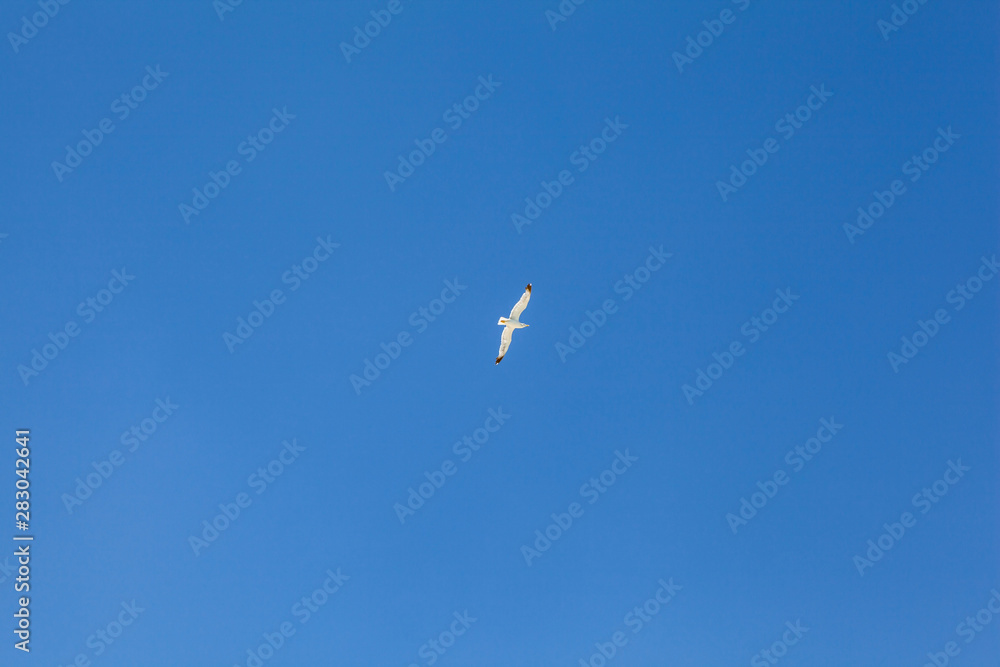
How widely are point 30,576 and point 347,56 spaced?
8.27m

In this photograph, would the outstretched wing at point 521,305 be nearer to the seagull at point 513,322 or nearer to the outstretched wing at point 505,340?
the seagull at point 513,322

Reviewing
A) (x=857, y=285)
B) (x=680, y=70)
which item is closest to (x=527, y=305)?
(x=680, y=70)

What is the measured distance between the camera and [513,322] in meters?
10.2

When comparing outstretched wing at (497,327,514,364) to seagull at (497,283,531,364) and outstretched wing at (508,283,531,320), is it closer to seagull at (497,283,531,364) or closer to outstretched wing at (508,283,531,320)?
seagull at (497,283,531,364)

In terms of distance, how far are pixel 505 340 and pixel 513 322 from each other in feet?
1.08

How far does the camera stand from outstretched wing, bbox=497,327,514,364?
10289 mm

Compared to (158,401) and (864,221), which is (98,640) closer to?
(158,401)

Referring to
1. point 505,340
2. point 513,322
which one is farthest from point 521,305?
point 505,340

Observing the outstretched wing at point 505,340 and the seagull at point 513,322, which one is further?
the outstretched wing at point 505,340

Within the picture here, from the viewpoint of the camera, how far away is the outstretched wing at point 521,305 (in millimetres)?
9969

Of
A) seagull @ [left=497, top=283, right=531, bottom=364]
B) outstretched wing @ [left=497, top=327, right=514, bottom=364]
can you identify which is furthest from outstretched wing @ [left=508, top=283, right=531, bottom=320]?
outstretched wing @ [left=497, top=327, right=514, bottom=364]

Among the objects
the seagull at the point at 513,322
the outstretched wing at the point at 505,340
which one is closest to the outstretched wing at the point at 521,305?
the seagull at the point at 513,322

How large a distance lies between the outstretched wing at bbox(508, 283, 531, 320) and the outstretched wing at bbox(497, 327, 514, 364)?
0.20 meters

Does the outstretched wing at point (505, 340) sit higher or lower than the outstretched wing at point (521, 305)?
lower
